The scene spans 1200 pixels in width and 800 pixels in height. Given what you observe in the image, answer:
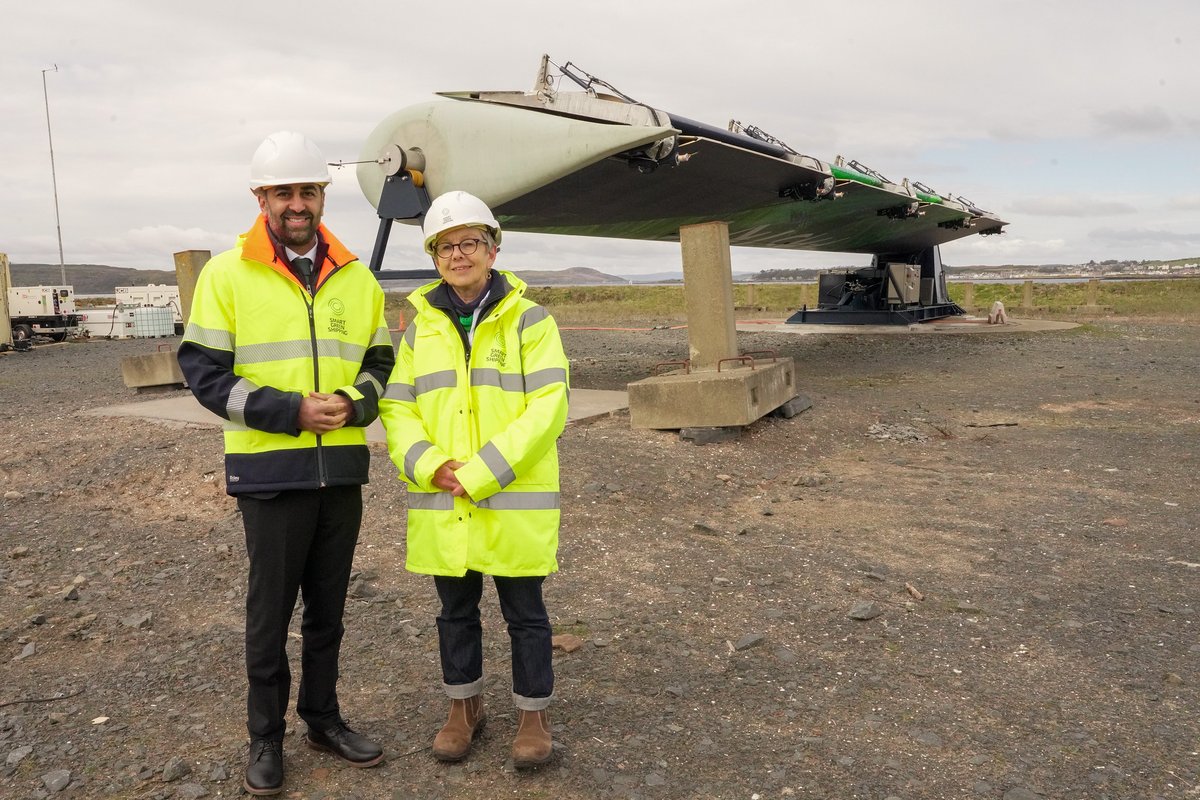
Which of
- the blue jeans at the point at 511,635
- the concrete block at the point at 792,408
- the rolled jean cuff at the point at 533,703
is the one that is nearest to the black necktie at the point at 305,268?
the blue jeans at the point at 511,635

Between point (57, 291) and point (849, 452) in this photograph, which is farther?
point (57, 291)

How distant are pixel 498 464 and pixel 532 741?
100cm

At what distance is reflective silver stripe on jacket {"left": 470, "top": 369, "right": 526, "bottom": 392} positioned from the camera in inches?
123

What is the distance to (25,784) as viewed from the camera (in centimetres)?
309

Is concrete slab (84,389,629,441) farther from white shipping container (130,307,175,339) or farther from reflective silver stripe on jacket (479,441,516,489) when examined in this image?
white shipping container (130,307,175,339)

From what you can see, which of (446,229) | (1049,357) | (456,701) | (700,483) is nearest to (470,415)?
(446,229)

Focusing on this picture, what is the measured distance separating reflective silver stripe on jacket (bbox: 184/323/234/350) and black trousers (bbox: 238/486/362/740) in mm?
534

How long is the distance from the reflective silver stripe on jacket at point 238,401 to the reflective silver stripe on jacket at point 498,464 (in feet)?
2.61

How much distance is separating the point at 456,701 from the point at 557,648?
0.93 m

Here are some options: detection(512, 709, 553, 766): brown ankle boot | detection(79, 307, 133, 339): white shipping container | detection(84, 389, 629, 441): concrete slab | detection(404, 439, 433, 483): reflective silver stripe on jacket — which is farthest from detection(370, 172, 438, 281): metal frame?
detection(79, 307, 133, 339): white shipping container

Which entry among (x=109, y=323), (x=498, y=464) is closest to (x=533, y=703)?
(x=498, y=464)

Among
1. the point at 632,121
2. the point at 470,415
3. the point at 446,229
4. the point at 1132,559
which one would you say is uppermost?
the point at 632,121

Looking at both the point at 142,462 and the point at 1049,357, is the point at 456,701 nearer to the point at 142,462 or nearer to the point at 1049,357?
the point at 142,462

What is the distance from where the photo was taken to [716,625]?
14.3ft
